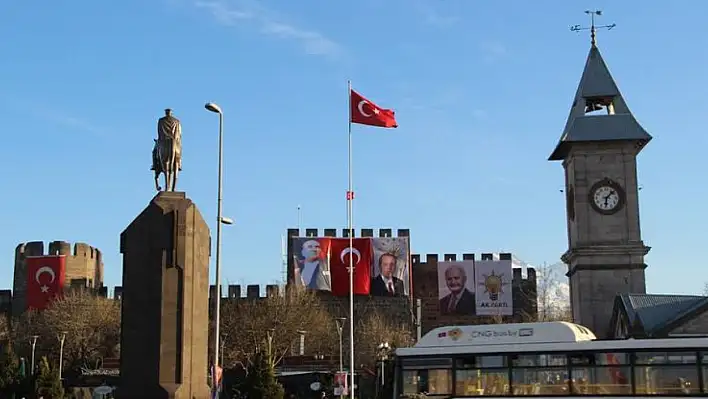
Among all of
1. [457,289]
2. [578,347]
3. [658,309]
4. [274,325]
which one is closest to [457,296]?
[457,289]

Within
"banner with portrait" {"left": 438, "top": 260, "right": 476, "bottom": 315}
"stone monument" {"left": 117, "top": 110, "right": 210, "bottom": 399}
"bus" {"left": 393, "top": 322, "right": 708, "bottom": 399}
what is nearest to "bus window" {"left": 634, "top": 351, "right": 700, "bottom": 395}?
"bus" {"left": 393, "top": 322, "right": 708, "bottom": 399}

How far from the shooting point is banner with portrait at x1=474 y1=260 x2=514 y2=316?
10550 centimetres

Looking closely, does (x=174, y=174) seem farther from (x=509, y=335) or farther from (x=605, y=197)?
(x=605, y=197)

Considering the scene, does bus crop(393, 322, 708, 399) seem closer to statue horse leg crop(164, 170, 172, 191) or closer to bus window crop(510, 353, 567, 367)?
bus window crop(510, 353, 567, 367)

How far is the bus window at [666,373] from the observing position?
2506cm

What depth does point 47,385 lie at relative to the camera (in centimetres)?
6103

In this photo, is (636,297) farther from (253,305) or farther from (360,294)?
(360,294)

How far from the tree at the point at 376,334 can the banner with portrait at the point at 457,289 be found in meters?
6.60

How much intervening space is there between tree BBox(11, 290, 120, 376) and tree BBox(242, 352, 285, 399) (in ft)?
119

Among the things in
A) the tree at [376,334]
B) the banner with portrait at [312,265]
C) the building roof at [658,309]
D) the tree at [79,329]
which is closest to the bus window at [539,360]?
the building roof at [658,309]

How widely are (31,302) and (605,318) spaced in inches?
2664

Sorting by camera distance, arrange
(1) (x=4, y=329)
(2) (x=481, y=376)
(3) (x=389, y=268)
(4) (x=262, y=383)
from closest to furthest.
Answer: (2) (x=481, y=376)
(4) (x=262, y=383)
(1) (x=4, y=329)
(3) (x=389, y=268)

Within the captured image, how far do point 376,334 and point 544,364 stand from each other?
65816 millimetres

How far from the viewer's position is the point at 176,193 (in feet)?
103
